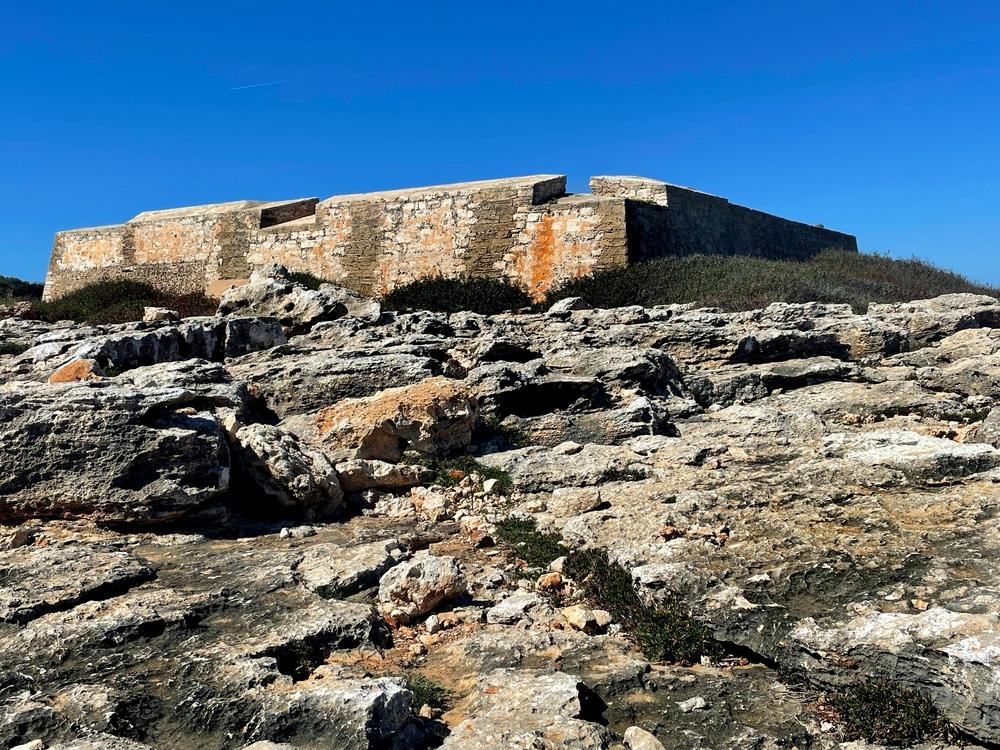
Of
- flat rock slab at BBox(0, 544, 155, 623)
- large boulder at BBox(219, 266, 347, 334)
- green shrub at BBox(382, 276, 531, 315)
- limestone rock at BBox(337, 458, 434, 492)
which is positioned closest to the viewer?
flat rock slab at BBox(0, 544, 155, 623)

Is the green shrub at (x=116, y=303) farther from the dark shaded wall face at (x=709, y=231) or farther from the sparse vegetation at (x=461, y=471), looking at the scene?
the sparse vegetation at (x=461, y=471)

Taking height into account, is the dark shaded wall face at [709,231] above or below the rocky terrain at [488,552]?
above

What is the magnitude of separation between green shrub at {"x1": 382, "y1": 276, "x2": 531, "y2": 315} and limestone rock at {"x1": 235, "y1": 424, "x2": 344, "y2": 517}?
11163 millimetres

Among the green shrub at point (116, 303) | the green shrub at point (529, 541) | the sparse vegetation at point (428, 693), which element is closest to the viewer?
the sparse vegetation at point (428, 693)

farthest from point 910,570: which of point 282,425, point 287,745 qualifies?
point 282,425

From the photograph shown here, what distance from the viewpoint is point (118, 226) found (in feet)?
80.8

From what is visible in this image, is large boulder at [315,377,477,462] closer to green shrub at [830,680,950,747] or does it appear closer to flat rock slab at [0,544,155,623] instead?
flat rock slab at [0,544,155,623]

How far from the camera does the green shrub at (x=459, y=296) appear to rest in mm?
17734

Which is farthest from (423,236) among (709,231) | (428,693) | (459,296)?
(428,693)

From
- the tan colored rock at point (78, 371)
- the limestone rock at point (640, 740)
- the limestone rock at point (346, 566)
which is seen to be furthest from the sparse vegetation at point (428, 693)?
the tan colored rock at point (78, 371)

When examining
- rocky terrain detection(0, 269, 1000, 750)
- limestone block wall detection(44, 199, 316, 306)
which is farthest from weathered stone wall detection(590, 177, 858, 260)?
limestone block wall detection(44, 199, 316, 306)

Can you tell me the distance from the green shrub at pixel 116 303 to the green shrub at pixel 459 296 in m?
4.57

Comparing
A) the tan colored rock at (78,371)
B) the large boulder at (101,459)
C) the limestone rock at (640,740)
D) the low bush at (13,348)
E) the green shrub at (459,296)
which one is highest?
the green shrub at (459,296)

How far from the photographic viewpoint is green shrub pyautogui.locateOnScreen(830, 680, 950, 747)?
3.07m
